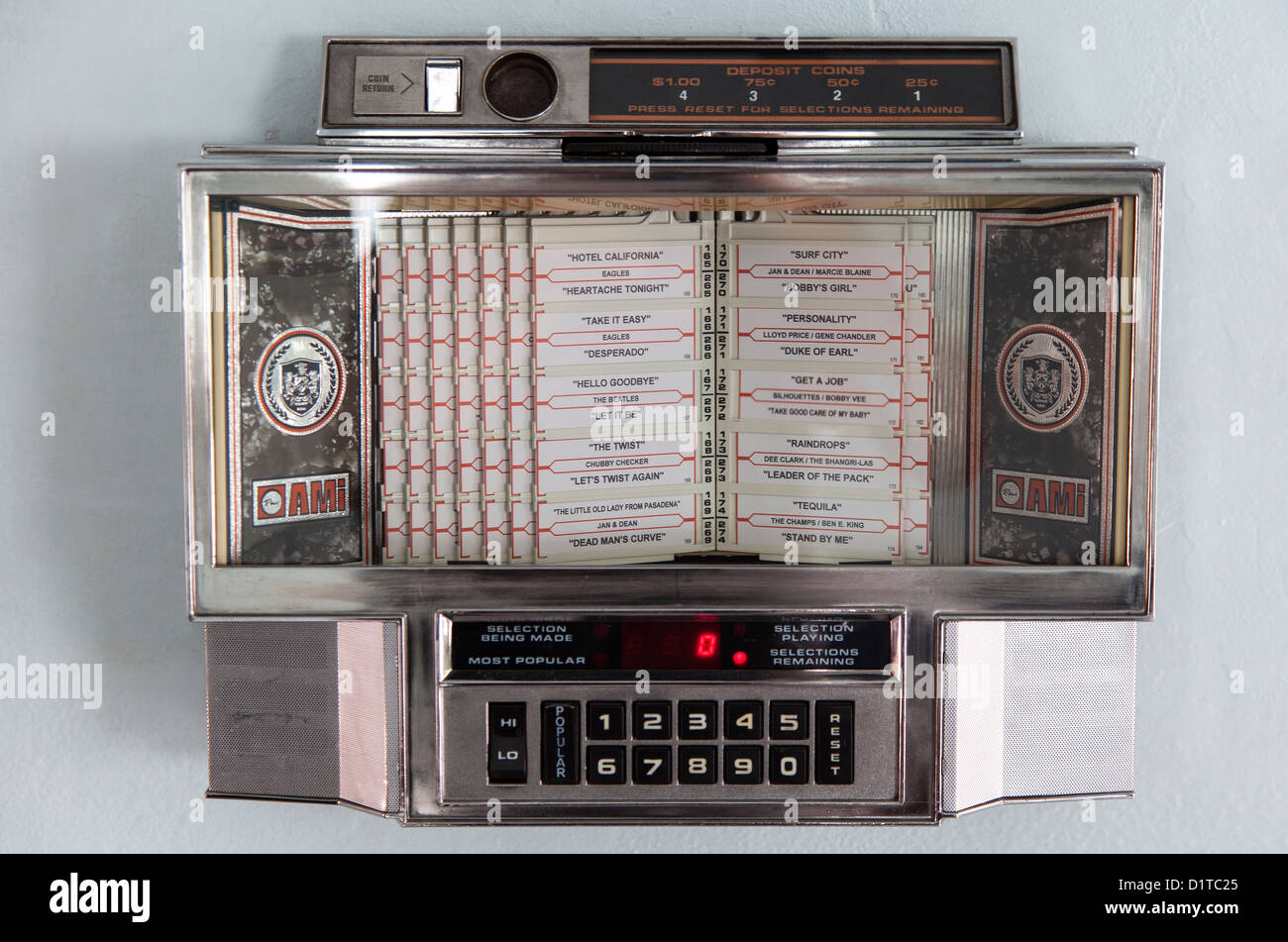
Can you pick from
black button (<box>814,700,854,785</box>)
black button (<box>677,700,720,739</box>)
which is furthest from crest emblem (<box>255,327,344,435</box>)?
black button (<box>814,700,854,785</box>)

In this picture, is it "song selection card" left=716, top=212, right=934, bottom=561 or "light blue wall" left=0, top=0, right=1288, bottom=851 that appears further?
"light blue wall" left=0, top=0, right=1288, bottom=851

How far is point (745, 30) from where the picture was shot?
100 centimetres

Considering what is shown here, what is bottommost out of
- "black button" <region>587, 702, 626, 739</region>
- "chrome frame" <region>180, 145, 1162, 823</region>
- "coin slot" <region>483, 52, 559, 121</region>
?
"black button" <region>587, 702, 626, 739</region>

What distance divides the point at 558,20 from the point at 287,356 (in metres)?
0.50

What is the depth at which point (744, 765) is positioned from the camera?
0.85 m

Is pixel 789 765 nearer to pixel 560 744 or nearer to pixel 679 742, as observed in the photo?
pixel 679 742

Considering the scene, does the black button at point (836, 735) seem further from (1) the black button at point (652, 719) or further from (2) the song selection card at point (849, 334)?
(2) the song selection card at point (849, 334)

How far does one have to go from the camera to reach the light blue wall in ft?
3.28

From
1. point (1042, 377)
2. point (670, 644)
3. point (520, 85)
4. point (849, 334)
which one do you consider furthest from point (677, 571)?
point (520, 85)

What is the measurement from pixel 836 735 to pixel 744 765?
3.7 inches

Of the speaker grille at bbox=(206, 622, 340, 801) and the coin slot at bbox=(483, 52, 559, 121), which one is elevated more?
the coin slot at bbox=(483, 52, 559, 121)

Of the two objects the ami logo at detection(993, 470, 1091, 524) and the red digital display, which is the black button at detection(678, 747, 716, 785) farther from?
the ami logo at detection(993, 470, 1091, 524)

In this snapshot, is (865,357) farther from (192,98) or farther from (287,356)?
(192,98)
